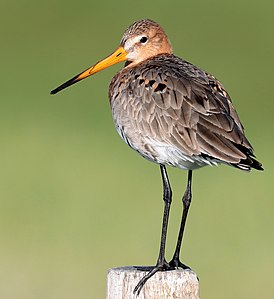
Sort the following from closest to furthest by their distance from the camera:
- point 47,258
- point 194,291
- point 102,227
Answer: point 194,291
point 47,258
point 102,227

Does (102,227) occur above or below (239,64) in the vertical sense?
below

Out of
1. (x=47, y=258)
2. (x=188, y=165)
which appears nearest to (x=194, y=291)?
(x=188, y=165)

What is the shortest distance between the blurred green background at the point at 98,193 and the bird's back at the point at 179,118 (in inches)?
105

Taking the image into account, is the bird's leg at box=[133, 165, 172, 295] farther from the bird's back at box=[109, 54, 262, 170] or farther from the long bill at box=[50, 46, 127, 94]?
the long bill at box=[50, 46, 127, 94]

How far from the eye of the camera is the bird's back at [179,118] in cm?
746

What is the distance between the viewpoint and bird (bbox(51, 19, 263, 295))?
7.45 metres

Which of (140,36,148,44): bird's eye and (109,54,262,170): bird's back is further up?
(140,36,148,44): bird's eye

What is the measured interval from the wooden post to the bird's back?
3.83ft

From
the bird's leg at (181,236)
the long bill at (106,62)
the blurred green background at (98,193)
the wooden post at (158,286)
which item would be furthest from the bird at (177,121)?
the blurred green background at (98,193)

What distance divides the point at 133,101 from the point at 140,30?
40.8 inches

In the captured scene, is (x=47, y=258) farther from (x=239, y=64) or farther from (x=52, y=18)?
(x=52, y=18)

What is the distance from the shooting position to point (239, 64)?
21.3 metres

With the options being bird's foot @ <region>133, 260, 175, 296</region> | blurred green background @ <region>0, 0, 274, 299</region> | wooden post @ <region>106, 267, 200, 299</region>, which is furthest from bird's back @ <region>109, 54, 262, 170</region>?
blurred green background @ <region>0, 0, 274, 299</region>

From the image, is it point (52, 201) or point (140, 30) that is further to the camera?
point (52, 201)
